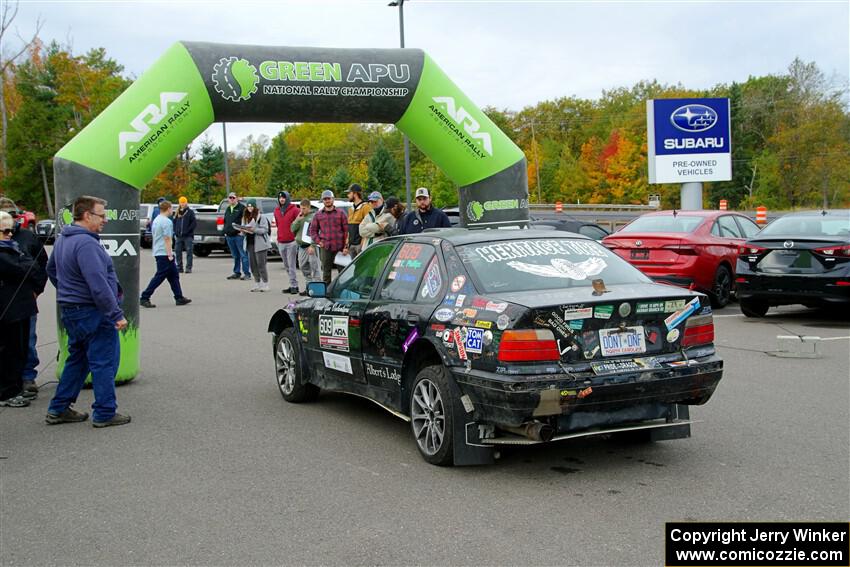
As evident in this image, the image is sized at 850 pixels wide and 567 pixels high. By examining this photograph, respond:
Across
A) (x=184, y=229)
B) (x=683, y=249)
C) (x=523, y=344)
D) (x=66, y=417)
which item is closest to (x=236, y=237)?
(x=184, y=229)

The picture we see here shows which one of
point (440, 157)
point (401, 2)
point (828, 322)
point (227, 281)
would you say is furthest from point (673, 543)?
point (401, 2)

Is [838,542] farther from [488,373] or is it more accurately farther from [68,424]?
[68,424]

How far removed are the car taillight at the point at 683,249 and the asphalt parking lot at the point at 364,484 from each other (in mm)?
5096

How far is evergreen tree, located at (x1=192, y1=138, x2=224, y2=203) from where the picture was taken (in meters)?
70.6

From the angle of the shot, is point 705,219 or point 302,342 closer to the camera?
point 302,342

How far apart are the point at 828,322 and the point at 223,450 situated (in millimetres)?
9444

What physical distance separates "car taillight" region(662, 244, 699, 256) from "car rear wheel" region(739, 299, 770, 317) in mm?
1158

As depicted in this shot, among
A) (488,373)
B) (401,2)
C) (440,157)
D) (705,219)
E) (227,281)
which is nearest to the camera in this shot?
(488,373)

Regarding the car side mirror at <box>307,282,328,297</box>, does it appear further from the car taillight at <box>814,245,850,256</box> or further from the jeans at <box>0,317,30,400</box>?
the car taillight at <box>814,245,850,256</box>

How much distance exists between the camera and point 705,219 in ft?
47.3

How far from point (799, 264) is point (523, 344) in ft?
26.8

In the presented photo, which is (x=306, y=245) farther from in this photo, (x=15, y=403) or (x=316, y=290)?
(x=316, y=290)

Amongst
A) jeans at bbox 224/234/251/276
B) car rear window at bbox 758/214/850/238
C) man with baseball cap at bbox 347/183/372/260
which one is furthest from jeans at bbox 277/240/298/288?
car rear window at bbox 758/214/850/238

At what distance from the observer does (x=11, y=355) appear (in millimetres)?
8125
